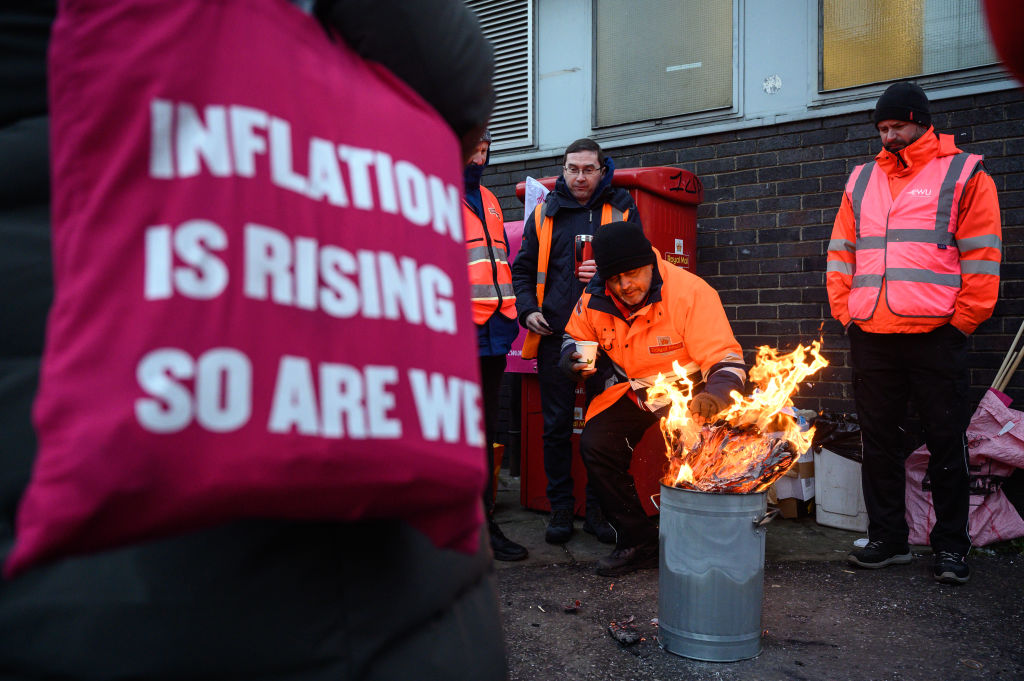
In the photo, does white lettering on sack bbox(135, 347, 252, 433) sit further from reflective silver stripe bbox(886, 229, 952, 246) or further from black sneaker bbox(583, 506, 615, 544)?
black sneaker bbox(583, 506, 615, 544)

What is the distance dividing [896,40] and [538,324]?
304 cm

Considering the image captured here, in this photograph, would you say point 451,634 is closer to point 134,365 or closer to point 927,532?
point 134,365

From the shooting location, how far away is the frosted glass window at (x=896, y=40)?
5.16m

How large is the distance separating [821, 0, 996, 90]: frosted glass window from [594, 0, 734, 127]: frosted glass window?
0.76 meters

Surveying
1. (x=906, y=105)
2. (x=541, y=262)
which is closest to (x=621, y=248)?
(x=541, y=262)

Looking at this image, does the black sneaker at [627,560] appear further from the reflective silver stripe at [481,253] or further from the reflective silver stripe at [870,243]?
the reflective silver stripe at [870,243]

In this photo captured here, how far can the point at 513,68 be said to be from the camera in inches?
285

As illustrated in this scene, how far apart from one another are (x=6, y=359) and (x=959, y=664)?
3486 mm

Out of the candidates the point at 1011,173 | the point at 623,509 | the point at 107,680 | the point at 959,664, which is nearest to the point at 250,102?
the point at 107,680

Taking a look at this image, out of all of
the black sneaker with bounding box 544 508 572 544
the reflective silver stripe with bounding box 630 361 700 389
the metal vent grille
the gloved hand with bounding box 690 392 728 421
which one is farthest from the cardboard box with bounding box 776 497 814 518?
the metal vent grille

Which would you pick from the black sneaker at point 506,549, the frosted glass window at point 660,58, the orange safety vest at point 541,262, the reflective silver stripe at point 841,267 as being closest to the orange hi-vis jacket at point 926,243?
the reflective silver stripe at point 841,267

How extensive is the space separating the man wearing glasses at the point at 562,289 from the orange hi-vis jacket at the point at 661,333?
0.48m

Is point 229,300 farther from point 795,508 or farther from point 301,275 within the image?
point 795,508

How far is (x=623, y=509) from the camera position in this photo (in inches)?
168
